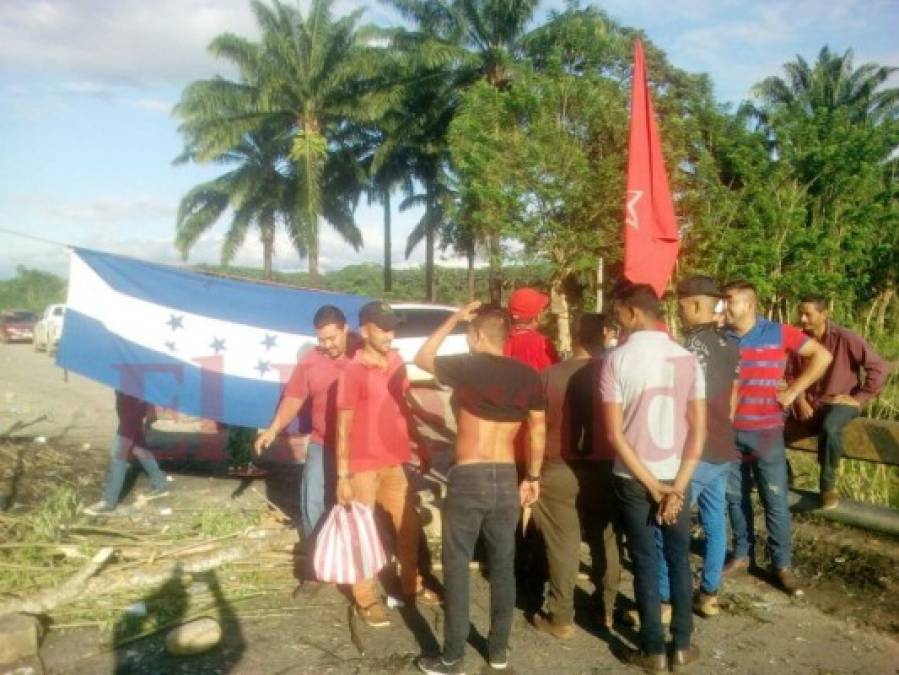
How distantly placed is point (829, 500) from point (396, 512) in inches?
124

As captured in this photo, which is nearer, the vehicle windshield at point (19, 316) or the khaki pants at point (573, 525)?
the khaki pants at point (573, 525)

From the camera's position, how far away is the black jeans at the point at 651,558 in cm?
380

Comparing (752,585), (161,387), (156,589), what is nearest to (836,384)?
(752,585)

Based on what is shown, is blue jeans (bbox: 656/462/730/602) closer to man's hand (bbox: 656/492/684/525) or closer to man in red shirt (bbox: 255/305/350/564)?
man's hand (bbox: 656/492/684/525)

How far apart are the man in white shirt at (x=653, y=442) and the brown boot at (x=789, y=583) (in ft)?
4.60

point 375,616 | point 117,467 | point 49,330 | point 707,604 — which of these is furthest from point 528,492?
point 49,330

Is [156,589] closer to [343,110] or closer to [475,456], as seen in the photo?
[475,456]

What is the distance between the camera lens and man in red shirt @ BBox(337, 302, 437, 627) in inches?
171

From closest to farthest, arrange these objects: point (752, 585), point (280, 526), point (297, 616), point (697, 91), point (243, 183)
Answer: point (297, 616) → point (752, 585) → point (280, 526) → point (697, 91) → point (243, 183)

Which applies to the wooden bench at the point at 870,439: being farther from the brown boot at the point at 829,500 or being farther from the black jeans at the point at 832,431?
the brown boot at the point at 829,500

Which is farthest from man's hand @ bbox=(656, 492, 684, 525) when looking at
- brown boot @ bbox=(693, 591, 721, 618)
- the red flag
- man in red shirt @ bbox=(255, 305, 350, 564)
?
man in red shirt @ bbox=(255, 305, 350, 564)

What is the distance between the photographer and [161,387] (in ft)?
21.9

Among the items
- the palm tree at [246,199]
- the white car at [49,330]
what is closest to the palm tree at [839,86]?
the palm tree at [246,199]

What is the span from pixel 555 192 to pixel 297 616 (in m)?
17.6
